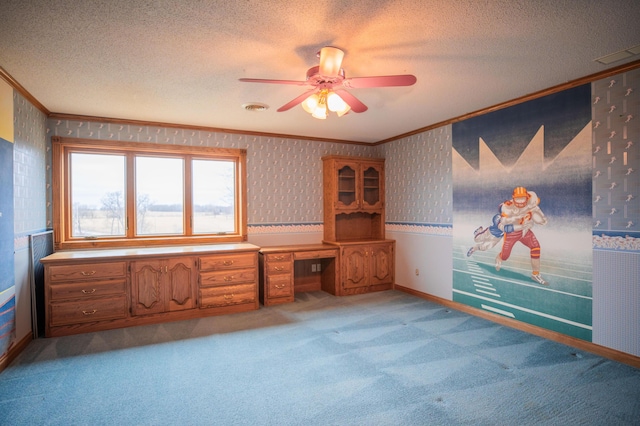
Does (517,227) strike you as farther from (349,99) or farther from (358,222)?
(358,222)

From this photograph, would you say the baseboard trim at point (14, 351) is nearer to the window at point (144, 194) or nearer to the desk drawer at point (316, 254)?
the window at point (144, 194)

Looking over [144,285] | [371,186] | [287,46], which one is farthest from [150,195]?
[371,186]

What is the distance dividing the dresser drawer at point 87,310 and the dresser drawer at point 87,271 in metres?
0.25

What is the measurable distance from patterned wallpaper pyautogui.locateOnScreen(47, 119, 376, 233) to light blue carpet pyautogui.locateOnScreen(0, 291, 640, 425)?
190 cm

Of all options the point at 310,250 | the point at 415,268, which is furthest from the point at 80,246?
the point at 415,268

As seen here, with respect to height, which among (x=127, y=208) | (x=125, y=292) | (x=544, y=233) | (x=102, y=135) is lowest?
(x=125, y=292)

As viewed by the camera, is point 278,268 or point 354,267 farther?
point 354,267

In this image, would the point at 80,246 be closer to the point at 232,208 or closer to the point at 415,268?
the point at 232,208

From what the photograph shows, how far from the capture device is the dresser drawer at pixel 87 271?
3600mm

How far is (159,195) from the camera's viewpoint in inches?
189

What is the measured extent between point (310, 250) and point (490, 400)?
3.07 meters

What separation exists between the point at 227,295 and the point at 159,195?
1695 millimetres

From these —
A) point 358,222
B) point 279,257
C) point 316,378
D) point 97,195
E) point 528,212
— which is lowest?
point 316,378

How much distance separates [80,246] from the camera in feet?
14.2
